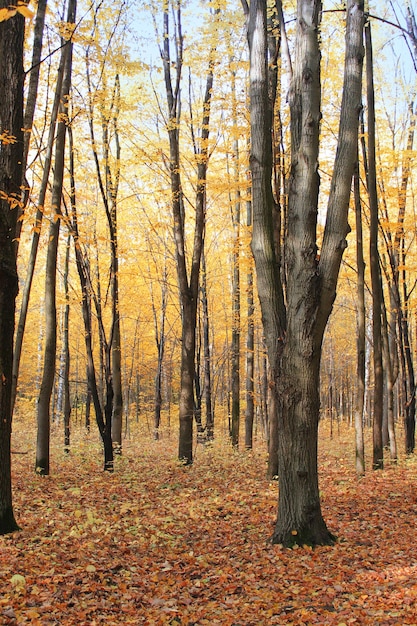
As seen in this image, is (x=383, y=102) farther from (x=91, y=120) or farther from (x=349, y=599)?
(x=349, y=599)

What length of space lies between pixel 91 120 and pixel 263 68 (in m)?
4.61

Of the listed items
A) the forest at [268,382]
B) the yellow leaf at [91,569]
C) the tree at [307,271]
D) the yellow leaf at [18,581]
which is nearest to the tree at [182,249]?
the forest at [268,382]

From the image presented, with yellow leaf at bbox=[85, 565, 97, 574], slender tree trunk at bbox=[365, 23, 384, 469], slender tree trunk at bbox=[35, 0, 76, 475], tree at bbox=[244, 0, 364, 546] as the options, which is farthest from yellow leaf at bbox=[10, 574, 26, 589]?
slender tree trunk at bbox=[365, 23, 384, 469]

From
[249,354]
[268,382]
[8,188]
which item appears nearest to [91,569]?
[268,382]

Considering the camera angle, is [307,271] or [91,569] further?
[307,271]

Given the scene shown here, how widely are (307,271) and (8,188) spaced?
10.8 ft

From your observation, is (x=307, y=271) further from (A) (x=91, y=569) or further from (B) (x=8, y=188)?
(A) (x=91, y=569)

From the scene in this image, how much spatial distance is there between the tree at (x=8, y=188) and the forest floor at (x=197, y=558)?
75cm

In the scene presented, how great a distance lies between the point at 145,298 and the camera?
71.2 ft

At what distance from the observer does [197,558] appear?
190 inches

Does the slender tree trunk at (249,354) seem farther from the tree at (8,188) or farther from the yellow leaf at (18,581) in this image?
the yellow leaf at (18,581)

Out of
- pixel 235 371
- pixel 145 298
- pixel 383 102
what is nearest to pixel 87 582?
pixel 235 371

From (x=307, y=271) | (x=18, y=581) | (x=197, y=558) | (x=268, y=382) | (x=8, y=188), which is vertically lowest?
(x=197, y=558)

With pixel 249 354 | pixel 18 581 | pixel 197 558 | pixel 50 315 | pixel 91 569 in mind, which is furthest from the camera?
pixel 249 354
